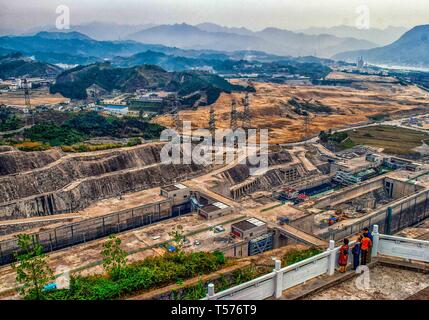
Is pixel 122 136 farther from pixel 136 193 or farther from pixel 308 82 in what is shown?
pixel 308 82

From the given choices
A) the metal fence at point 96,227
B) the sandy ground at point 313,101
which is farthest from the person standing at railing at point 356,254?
the sandy ground at point 313,101

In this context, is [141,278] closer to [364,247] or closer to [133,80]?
[364,247]

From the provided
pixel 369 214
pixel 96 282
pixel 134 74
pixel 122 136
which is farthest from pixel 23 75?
pixel 96 282

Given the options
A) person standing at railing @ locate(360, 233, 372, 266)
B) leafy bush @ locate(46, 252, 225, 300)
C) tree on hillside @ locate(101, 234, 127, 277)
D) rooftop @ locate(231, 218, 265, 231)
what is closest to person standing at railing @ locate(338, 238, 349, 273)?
person standing at railing @ locate(360, 233, 372, 266)

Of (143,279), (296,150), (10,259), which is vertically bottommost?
(10,259)

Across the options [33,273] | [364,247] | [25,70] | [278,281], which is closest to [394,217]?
[364,247]

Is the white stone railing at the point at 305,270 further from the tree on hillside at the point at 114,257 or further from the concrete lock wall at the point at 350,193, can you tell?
the concrete lock wall at the point at 350,193

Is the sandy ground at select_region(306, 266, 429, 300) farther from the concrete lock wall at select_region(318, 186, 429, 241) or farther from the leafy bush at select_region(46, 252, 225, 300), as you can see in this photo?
the concrete lock wall at select_region(318, 186, 429, 241)
